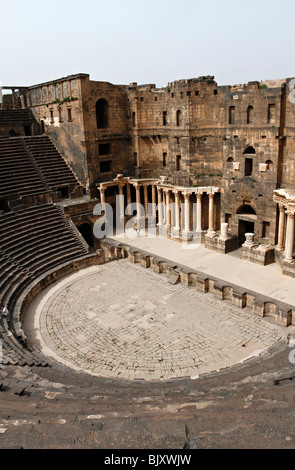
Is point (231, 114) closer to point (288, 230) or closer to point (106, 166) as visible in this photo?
point (288, 230)

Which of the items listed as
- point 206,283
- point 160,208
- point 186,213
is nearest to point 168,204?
point 160,208

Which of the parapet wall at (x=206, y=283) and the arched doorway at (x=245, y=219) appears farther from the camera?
the arched doorway at (x=245, y=219)

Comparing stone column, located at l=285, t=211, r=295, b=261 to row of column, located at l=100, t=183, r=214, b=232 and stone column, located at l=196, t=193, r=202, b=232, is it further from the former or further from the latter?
stone column, located at l=196, t=193, r=202, b=232

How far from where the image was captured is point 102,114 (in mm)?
29078

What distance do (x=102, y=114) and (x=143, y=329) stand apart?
62.3 feet

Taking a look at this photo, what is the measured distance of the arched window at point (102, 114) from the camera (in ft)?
92.6

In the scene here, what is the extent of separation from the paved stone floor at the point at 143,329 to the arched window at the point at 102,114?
537 inches

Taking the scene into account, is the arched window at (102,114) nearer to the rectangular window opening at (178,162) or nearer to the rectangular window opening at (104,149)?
the rectangular window opening at (104,149)

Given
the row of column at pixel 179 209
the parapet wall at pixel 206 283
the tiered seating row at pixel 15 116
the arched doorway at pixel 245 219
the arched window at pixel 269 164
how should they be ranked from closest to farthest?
the parapet wall at pixel 206 283 < the arched window at pixel 269 164 < the arched doorway at pixel 245 219 < the row of column at pixel 179 209 < the tiered seating row at pixel 15 116

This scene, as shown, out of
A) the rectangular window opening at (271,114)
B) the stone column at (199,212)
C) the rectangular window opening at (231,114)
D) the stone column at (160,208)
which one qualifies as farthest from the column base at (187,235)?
the rectangular window opening at (271,114)

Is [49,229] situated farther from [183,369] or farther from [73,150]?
[183,369]

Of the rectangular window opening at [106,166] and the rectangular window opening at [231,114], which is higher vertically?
the rectangular window opening at [231,114]

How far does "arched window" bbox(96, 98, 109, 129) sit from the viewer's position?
2823cm
